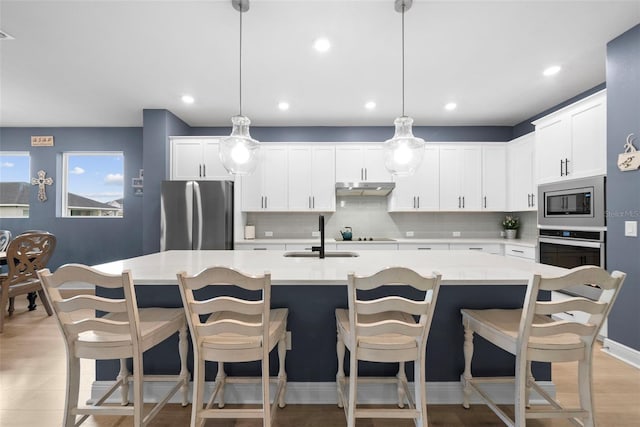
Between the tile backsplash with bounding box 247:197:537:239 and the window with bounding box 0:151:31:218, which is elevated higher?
the window with bounding box 0:151:31:218

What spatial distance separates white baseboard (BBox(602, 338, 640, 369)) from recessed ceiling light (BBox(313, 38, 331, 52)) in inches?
140

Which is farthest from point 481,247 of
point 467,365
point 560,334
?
point 560,334

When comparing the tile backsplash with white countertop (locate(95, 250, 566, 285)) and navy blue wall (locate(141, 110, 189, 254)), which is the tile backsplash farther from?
white countertop (locate(95, 250, 566, 285))

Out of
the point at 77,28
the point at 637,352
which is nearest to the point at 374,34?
the point at 77,28

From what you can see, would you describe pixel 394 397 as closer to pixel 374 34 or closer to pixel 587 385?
pixel 587 385

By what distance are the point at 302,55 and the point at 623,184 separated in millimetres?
2967

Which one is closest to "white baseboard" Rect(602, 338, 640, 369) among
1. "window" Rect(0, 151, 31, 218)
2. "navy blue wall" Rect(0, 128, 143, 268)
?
"navy blue wall" Rect(0, 128, 143, 268)

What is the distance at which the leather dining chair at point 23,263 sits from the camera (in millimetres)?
3432

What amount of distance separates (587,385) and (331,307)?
1338 mm

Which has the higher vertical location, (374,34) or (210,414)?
(374,34)

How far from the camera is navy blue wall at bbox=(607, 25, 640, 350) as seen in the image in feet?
8.27

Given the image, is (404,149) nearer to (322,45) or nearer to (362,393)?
(322,45)

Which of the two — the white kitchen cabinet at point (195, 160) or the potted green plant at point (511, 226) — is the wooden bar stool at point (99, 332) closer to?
the white kitchen cabinet at point (195, 160)

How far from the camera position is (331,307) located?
203cm
